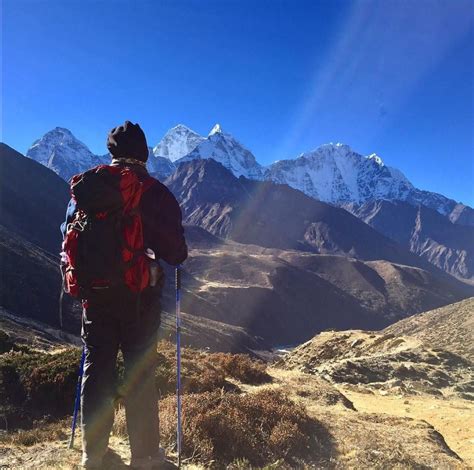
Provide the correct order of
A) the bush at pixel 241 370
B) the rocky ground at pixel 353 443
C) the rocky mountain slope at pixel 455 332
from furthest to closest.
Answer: the rocky mountain slope at pixel 455 332, the bush at pixel 241 370, the rocky ground at pixel 353 443

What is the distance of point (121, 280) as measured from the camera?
389cm

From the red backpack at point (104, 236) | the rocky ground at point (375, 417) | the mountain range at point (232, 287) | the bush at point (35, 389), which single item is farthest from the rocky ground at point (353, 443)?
the mountain range at point (232, 287)

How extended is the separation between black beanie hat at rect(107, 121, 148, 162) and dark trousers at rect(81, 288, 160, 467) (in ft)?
4.18

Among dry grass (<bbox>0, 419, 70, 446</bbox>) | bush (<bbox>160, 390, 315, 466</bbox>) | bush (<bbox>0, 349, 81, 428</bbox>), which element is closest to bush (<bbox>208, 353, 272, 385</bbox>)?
bush (<bbox>160, 390, 315, 466</bbox>)

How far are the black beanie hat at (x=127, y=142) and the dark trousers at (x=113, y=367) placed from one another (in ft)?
4.18

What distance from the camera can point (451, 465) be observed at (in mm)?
5875

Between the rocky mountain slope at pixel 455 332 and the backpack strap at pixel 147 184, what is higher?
the rocky mountain slope at pixel 455 332

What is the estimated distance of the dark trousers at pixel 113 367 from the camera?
401cm

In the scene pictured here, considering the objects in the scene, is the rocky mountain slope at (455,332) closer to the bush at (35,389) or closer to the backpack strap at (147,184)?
the bush at (35,389)

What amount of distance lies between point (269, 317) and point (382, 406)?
444 feet

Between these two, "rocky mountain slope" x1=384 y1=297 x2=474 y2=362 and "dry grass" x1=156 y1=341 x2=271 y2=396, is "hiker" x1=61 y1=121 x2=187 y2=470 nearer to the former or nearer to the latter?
"dry grass" x1=156 y1=341 x2=271 y2=396

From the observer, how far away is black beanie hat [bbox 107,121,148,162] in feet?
14.4

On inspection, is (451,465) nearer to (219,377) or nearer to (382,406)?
(219,377)

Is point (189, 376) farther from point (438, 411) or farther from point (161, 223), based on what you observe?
point (438, 411)
